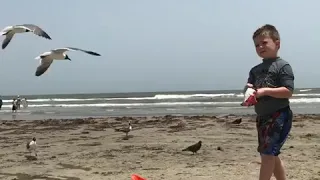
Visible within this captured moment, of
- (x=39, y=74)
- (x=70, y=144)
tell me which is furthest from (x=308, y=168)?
(x=70, y=144)

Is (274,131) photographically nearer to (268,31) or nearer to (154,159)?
(268,31)

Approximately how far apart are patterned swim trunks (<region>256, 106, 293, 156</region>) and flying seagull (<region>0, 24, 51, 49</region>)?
12.8 feet

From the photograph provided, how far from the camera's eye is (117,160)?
9258 millimetres

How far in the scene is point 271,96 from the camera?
4234 mm

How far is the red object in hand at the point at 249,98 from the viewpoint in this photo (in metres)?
4.04

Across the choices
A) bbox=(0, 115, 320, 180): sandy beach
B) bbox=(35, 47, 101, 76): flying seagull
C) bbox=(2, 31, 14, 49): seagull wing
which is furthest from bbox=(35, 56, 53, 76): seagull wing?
bbox=(0, 115, 320, 180): sandy beach

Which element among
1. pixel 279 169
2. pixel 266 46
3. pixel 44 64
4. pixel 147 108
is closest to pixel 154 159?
pixel 44 64

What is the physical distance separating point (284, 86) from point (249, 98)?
1.40 ft

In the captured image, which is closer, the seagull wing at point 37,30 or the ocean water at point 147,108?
the seagull wing at point 37,30

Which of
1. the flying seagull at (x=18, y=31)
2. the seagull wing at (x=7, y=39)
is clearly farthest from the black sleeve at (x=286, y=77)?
the seagull wing at (x=7, y=39)

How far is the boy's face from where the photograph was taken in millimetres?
4375

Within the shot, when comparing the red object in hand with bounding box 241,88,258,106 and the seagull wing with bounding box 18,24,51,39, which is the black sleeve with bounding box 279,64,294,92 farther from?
the seagull wing with bounding box 18,24,51,39

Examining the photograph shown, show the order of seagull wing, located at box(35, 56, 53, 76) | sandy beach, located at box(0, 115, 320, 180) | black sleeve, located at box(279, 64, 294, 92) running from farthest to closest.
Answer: sandy beach, located at box(0, 115, 320, 180), seagull wing, located at box(35, 56, 53, 76), black sleeve, located at box(279, 64, 294, 92)

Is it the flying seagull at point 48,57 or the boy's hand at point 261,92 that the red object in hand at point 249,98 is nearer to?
the boy's hand at point 261,92
